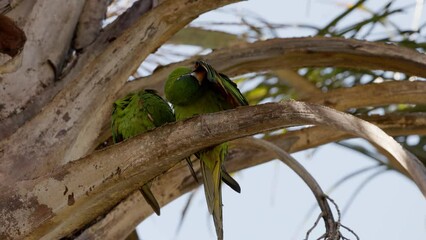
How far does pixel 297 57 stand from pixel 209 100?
10.3 inches

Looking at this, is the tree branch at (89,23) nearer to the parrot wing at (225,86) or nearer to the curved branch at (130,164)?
the parrot wing at (225,86)

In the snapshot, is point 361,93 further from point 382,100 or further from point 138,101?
point 138,101

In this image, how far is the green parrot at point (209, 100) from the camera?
72.8 inches

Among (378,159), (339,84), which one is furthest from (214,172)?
(339,84)

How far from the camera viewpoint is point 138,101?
2.03 meters

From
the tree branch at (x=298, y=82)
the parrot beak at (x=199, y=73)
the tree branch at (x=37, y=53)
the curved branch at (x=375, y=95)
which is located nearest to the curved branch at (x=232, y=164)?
the curved branch at (x=375, y=95)

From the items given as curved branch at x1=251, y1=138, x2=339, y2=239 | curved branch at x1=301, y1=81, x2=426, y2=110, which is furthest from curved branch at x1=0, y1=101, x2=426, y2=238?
curved branch at x1=301, y1=81, x2=426, y2=110

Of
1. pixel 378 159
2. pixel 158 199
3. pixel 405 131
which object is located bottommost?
pixel 378 159

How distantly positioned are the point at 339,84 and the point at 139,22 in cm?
95

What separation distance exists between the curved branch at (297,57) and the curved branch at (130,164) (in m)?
0.47

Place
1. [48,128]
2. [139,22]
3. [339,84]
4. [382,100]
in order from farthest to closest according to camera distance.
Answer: [339,84] < [382,100] < [139,22] < [48,128]

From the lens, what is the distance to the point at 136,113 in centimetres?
203

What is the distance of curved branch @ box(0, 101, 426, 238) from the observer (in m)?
1.46

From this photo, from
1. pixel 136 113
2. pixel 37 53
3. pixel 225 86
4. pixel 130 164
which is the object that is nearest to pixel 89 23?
pixel 37 53
